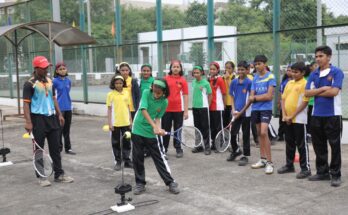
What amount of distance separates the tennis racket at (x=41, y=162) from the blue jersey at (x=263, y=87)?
3586 mm

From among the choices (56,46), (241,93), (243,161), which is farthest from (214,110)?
(56,46)

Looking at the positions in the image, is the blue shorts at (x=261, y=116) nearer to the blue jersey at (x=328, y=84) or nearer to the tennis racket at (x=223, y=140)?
the blue jersey at (x=328, y=84)

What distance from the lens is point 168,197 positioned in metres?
6.29

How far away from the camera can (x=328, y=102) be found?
21.6 ft

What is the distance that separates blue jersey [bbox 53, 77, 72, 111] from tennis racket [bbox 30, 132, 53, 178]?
232cm

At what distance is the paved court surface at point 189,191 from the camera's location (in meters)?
5.79

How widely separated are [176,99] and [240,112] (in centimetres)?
141

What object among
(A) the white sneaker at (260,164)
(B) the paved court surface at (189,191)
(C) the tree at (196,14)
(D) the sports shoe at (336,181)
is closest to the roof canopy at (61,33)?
(C) the tree at (196,14)

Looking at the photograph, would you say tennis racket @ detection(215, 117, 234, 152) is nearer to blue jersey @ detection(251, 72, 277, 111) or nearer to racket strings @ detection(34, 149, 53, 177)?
blue jersey @ detection(251, 72, 277, 111)

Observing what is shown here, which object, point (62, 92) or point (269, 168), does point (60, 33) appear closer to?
point (62, 92)

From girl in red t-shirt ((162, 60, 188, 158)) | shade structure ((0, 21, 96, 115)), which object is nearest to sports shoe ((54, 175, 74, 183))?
girl in red t-shirt ((162, 60, 188, 158))

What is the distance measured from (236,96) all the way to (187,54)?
21.1 ft

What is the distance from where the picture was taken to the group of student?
21.4ft

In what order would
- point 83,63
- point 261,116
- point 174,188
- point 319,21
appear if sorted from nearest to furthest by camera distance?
point 174,188 < point 261,116 < point 319,21 < point 83,63
